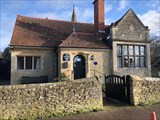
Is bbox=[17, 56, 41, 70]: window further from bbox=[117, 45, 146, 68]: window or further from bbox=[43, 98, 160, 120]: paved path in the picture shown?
bbox=[43, 98, 160, 120]: paved path

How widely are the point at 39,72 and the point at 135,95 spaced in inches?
403

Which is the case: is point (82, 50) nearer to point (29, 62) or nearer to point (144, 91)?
point (29, 62)

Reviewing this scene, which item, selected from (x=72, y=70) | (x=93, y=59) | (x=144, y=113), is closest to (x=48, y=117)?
(x=144, y=113)

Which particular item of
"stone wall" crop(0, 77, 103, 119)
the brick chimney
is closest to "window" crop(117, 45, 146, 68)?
the brick chimney

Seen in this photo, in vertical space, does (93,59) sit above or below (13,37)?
below

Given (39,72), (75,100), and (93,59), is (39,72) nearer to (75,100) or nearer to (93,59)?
(93,59)

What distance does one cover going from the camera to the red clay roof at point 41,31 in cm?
2116

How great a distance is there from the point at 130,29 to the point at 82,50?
18.0 feet

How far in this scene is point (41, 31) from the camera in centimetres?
2312

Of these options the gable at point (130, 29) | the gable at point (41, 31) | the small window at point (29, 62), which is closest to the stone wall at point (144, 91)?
the gable at point (130, 29)

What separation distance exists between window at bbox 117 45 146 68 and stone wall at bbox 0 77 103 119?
1003 centimetres

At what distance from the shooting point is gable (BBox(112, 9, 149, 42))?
22.0 metres

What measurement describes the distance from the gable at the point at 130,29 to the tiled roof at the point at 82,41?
1739 millimetres

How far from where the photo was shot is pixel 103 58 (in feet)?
70.8
